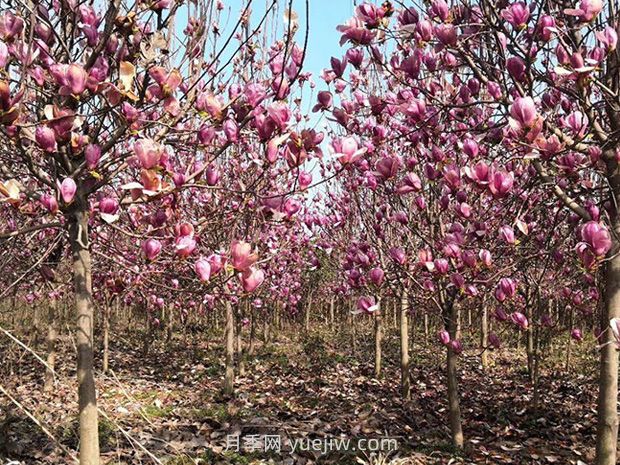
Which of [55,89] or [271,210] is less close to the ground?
[55,89]

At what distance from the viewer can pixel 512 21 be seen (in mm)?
2182

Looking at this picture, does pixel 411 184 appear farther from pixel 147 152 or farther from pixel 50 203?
pixel 50 203

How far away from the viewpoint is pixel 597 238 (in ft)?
6.54

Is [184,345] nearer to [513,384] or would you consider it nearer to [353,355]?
[353,355]

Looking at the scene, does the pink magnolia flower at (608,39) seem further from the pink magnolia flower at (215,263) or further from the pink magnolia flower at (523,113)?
the pink magnolia flower at (215,263)

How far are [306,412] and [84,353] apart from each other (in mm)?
3764

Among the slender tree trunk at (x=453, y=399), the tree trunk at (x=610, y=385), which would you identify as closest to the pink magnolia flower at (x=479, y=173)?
the tree trunk at (x=610, y=385)

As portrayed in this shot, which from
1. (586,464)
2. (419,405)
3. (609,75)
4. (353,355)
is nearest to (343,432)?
(419,405)

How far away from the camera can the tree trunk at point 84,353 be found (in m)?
2.33

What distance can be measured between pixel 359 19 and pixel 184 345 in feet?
32.2

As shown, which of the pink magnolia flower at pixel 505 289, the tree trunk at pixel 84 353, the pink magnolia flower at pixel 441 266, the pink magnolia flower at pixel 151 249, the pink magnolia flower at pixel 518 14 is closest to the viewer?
the pink magnolia flower at pixel 151 249

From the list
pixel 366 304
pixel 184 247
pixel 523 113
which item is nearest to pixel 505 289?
pixel 366 304

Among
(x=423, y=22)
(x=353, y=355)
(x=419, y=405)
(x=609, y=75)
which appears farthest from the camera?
(x=353, y=355)

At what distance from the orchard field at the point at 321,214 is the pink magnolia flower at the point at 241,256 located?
1 cm
